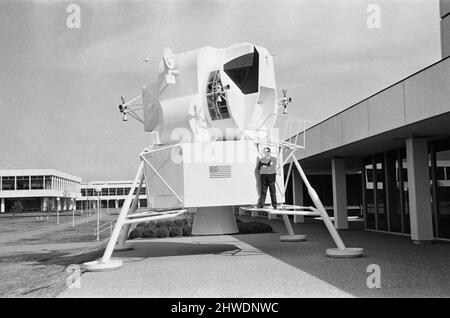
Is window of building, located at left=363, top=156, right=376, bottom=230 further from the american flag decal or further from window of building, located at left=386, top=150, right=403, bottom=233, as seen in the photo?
the american flag decal

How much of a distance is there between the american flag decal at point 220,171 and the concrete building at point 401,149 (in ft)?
17.6

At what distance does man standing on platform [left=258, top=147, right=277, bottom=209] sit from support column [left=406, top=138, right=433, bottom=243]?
18.7 ft

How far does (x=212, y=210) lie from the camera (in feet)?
64.4

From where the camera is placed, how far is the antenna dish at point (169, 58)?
16872 mm

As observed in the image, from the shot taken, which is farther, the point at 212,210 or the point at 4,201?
the point at 4,201

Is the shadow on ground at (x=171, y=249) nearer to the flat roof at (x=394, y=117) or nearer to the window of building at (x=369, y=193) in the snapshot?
the flat roof at (x=394, y=117)

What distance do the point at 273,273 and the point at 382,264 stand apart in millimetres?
3149

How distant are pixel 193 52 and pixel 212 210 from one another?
6.06 metres

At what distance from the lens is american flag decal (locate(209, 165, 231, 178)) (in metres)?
16.1

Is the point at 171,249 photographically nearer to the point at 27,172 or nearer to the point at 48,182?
the point at 27,172

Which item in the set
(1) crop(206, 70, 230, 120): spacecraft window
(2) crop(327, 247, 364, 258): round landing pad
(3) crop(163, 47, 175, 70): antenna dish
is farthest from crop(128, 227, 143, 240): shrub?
(2) crop(327, 247, 364, 258): round landing pad

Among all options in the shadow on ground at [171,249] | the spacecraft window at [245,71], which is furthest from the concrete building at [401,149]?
the shadow on ground at [171,249]
